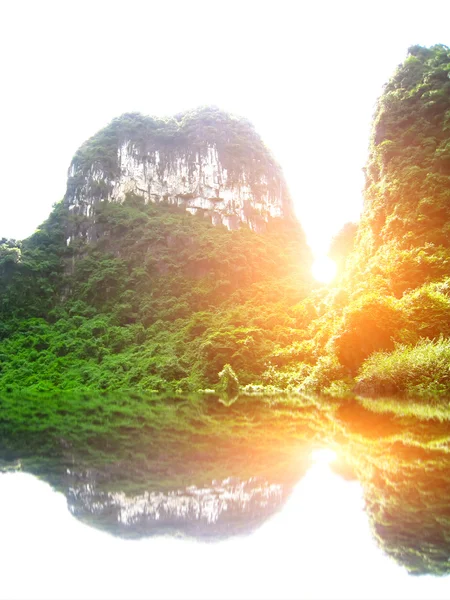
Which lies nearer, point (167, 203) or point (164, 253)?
point (164, 253)

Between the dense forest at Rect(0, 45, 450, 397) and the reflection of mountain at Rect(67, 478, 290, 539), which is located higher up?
the dense forest at Rect(0, 45, 450, 397)

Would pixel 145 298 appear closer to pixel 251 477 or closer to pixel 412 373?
pixel 412 373

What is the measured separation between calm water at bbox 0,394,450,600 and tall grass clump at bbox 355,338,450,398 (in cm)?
849

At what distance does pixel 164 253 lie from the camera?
4697cm

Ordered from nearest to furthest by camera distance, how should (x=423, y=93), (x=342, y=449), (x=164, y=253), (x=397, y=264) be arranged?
(x=342, y=449) < (x=397, y=264) < (x=423, y=93) < (x=164, y=253)

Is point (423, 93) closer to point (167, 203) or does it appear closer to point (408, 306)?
point (408, 306)

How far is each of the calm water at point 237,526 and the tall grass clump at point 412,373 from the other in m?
8.49

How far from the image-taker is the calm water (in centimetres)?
239

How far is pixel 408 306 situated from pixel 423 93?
61.9ft

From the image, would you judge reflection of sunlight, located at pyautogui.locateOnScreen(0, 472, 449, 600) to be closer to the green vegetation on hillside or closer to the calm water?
the calm water

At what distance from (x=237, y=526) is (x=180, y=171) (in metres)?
56.5

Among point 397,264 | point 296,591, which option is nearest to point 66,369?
point 397,264

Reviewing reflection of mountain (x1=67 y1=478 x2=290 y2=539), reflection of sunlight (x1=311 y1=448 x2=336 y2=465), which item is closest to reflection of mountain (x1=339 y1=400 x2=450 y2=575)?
reflection of sunlight (x1=311 y1=448 x2=336 y2=465)

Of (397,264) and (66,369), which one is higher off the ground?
(397,264)
